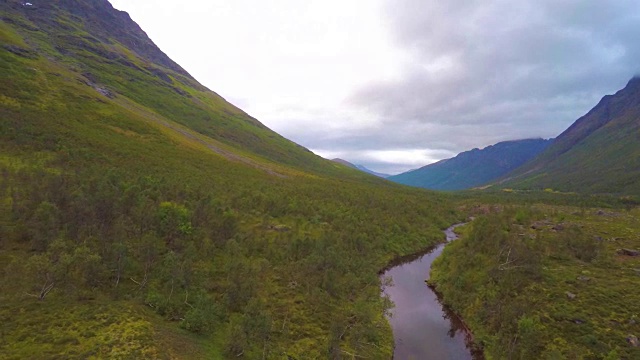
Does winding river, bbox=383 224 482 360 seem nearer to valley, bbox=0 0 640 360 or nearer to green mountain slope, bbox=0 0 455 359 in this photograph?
valley, bbox=0 0 640 360

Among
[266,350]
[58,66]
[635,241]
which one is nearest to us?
[266,350]

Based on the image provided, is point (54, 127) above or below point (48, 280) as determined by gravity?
above

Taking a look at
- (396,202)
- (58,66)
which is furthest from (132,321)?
(58,66)

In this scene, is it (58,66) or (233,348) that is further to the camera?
(58,66)

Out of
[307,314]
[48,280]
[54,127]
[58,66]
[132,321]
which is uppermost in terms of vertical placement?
[58,66]

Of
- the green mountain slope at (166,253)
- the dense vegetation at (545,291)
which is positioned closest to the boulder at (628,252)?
the dense vegetation at (545,291)

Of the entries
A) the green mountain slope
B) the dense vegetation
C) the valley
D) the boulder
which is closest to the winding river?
the valley

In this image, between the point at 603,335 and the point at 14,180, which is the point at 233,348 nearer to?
the point at 603,335

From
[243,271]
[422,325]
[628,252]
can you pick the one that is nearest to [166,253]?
[243,271]
